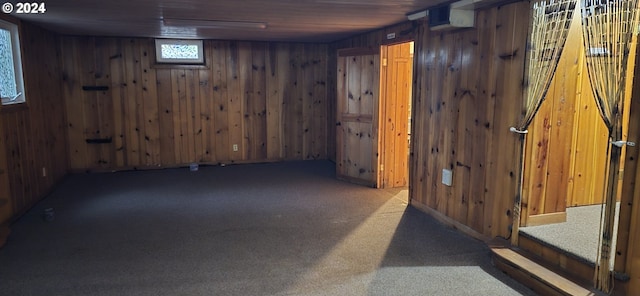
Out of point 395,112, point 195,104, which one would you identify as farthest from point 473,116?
point 195,104

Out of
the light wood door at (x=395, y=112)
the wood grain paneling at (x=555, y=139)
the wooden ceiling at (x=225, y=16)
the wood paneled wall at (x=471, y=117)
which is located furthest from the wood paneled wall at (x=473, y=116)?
the light wood door at (x=395, y=112)

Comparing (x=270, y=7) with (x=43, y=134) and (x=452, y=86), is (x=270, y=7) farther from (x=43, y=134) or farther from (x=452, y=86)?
(x=43, y=134)

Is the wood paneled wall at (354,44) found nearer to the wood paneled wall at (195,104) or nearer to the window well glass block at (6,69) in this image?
the wood paneled wall at (195,104)

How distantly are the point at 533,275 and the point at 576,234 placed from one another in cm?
59

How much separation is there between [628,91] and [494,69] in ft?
3.34

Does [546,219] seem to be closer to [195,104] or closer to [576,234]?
[576,234]

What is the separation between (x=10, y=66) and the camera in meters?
4.43

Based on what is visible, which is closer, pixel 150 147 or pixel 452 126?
pixel 452 126

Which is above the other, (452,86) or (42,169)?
(452,86)

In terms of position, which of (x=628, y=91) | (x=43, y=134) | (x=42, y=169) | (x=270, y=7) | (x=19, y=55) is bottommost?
(x=42, y=169)

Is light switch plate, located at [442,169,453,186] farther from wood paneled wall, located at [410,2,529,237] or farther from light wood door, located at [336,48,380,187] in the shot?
light wood door, located at [336,48,380,187]

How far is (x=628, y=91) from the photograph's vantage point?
2510 mm

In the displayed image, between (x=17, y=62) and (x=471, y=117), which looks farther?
(x=17, y=62)

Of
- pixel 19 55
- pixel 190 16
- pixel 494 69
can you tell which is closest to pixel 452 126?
pixel 494 69
